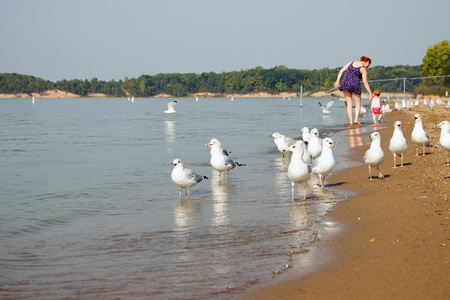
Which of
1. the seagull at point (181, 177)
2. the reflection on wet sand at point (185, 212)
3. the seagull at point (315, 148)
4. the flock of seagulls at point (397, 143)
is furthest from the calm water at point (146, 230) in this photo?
the flock of seagulls at point (397, 143)

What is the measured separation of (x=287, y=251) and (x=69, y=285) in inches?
97.2

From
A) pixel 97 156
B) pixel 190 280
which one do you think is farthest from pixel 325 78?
pixel 190 280

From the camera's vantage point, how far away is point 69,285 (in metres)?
5.30

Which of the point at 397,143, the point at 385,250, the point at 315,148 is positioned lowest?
the point at 385,250

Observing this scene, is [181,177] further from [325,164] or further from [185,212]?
[325,164]

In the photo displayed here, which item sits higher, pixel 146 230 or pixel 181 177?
pixel 181 177

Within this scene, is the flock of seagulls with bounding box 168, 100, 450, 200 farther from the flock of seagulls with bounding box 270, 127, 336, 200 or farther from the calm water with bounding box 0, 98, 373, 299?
the calm water with bounding box 0, 98, 373, 299

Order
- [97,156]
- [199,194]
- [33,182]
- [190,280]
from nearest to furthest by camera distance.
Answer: [190,280]
[199,194]
[33,182]
[97,156]

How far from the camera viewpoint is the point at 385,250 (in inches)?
221

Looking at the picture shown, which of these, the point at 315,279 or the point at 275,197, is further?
the point at 275,197

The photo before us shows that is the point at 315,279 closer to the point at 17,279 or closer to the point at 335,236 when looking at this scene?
the point at 335,236

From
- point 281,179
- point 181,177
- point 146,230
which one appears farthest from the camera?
point 281,179

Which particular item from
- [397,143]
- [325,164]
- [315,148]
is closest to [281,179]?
[315,148]

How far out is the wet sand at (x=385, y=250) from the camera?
462cm
